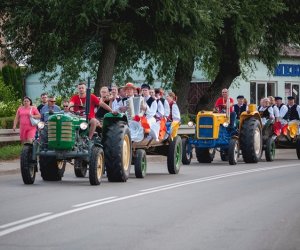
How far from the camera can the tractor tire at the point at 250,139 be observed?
2861 centimetres

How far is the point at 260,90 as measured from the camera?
61.8 m

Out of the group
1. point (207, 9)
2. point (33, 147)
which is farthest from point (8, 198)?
point (207, 9)

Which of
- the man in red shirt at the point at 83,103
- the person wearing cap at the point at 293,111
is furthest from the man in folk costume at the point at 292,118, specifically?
the man in red shirt at the point at 83,103

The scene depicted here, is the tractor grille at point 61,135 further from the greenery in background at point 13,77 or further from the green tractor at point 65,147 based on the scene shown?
the greenery in background at point 13,77

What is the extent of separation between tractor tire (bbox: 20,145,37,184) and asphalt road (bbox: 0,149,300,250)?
28 cm

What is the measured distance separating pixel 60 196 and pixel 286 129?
52.0 feet

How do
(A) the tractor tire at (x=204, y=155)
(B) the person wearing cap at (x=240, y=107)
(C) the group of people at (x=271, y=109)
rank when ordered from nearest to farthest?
(C) the group of people at (x=271, y=109)
(A) the tractor tire at (x=204, y=155)
(B) the person wearing cap at (x=240, y=107)

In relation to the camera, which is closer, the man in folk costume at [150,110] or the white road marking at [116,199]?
the white road marking at [116,199]

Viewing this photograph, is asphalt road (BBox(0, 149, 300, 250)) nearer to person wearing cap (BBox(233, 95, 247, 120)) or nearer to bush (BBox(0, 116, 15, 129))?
person wearing cap (BBox(233, 95, 247, 120))

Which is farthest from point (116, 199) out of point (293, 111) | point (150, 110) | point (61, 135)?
point (293, 111)

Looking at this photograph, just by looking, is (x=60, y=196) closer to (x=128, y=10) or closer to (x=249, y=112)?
(x=249, y=112)

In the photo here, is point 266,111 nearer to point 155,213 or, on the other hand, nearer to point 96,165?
point 96,165

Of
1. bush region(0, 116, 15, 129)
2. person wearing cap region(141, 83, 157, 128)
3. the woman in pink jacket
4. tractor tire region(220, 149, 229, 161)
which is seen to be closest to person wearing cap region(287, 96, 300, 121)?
tractor tire region(220, 149, 229, 161)

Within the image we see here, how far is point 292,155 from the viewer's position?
37.2 meters
